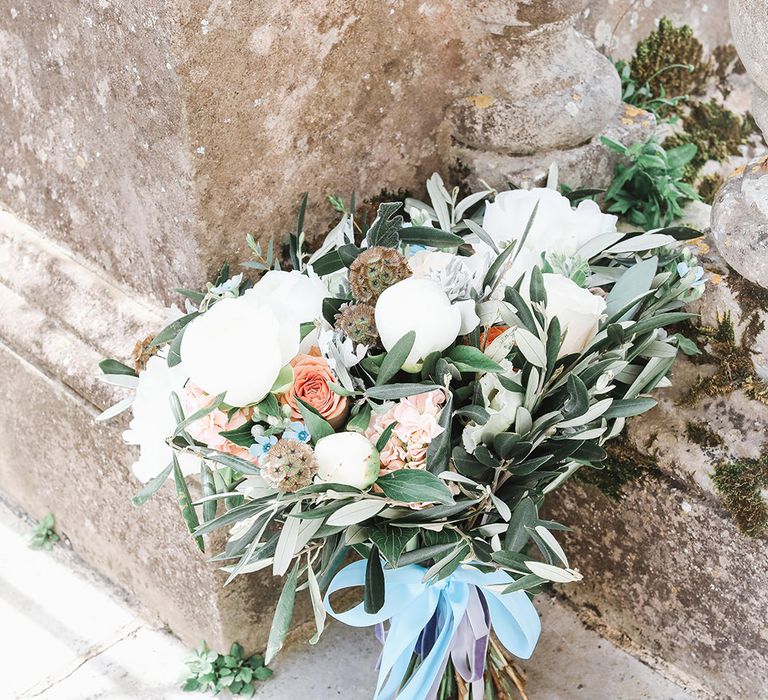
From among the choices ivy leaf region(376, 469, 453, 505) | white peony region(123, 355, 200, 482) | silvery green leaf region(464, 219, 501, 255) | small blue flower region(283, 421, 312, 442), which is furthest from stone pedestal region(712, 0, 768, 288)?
white peony region(123, 355, 200, 482)

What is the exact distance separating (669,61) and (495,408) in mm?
1323

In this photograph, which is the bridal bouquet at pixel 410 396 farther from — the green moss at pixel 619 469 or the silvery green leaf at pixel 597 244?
the green moss at pixel 619 469

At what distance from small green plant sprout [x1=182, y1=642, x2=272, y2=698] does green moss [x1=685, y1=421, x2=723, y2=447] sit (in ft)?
3.04

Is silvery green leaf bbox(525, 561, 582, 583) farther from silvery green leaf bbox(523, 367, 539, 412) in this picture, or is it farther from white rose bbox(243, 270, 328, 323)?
white rose bbox(243, 270, 328, 323)

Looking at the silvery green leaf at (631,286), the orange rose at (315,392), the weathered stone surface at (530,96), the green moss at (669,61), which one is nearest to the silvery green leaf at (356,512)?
the orange rose at (315,392)

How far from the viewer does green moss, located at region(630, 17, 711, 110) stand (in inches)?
82.1

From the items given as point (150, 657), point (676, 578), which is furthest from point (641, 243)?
point (150, 657)

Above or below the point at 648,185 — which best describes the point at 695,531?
below

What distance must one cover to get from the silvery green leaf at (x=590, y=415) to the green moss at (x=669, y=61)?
115 centimetres

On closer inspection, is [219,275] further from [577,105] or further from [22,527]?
[22,527]

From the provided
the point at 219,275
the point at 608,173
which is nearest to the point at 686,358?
the point at 608,173

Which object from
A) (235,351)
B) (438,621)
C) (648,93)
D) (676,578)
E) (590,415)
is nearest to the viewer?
(235,351)

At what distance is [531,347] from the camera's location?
3.71ft

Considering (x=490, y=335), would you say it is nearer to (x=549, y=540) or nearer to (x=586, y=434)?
(x=586, y=434)
